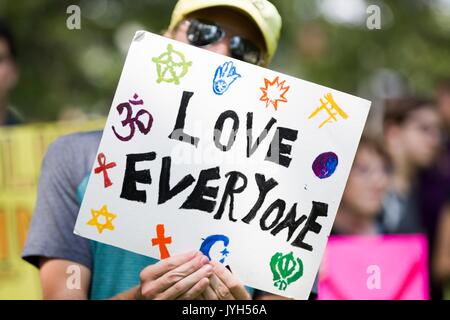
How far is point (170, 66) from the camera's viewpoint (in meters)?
2.92

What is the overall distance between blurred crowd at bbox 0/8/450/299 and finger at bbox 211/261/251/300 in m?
3.16

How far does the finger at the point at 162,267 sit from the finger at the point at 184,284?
4cm

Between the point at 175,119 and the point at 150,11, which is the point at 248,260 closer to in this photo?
the point at 175,119

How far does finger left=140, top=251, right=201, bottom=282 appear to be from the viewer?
9.13 feet

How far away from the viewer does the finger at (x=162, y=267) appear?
2783 mm

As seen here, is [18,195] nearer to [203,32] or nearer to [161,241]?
[203,32]

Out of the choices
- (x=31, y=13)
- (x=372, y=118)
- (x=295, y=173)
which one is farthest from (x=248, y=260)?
(x=31, y=13)

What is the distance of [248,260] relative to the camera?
2.92m

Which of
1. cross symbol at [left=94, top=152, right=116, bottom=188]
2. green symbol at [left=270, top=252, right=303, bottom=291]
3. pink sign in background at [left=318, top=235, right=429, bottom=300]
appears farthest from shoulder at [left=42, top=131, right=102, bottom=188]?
pink sign in background at [left=318, top=235, right=429, bottom=300]

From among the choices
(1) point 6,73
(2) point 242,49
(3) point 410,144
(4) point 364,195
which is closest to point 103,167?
(2) point 242,49

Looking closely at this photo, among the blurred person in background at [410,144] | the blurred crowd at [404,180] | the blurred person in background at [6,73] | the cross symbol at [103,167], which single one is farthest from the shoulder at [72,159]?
the blurred person in background at [410,144]

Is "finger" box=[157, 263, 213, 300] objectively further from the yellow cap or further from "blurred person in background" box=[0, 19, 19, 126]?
"blurred person in background" box=[0, 19, 19, 126]

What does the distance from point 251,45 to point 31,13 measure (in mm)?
9731

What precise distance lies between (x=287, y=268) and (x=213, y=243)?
0.72 ft
